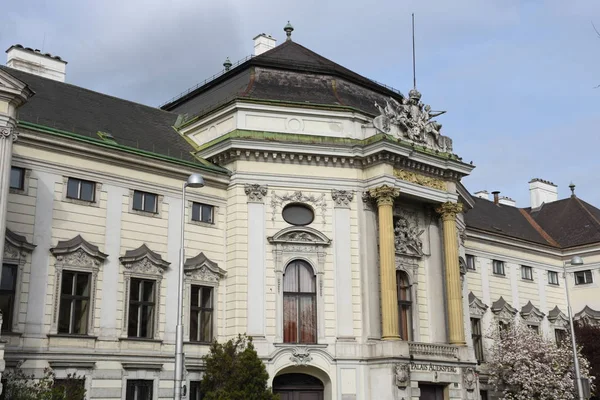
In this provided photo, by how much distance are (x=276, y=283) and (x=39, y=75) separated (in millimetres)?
16899

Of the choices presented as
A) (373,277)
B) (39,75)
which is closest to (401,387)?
(373,277)

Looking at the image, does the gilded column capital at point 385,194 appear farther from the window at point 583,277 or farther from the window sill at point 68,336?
the window at point 583,277

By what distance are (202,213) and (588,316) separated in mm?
31734

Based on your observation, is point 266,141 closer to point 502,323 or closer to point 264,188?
point 264,188

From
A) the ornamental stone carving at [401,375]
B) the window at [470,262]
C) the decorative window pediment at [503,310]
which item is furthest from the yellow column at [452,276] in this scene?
the decorative window pediment at [503,310]

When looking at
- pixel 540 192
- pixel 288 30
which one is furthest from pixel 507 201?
pixel 288 30

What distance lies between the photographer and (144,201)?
106ft

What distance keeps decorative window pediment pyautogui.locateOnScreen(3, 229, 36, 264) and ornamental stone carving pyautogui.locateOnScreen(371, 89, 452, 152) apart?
53.8 feet

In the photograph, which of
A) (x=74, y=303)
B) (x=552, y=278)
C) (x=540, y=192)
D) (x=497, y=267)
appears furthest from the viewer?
(x=540, y=192)

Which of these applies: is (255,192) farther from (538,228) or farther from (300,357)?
(538,228)

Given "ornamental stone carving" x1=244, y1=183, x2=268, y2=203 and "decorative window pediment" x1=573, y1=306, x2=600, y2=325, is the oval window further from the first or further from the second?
"decorative window pediment" x1=573, y1=306, x2=600, y2=325

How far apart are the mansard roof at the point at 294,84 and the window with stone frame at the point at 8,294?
13089 millimetres

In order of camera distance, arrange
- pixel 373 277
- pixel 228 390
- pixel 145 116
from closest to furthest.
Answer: pixel 228 390 < pixel 373 277 < pixel 145 116

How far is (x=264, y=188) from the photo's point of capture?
34.5 m
